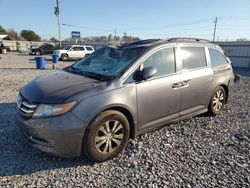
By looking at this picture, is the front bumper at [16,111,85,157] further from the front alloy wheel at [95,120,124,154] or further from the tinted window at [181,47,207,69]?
the tinted window at [181,47,207,69]

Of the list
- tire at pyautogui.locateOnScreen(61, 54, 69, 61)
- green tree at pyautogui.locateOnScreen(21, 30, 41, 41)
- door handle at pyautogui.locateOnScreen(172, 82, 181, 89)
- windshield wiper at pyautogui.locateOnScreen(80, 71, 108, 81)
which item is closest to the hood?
windshield wiper at pyautogui.locateOnScreen(80, 71, 108, 81)

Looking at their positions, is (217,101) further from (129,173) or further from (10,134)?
(10,134)

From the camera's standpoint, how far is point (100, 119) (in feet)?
11.1

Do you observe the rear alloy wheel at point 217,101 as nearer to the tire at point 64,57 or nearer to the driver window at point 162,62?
the driver window at point 162,62

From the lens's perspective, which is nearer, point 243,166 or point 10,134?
point 243,166

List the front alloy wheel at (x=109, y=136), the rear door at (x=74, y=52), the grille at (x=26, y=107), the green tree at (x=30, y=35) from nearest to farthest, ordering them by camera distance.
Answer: the grille at (x=26, y=107) < the front alloy wheel at (x=109, y=136) < the rear door at (x=74, y=52) < the green tree at (x=30, y=35)

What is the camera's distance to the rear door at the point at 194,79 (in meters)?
4.60

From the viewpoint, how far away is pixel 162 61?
4305mm

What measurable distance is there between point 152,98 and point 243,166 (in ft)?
5.54

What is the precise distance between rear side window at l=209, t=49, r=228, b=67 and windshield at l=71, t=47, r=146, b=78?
210cm

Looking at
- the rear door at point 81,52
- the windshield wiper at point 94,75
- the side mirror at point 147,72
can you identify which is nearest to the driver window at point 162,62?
the side mirror at point 147,72

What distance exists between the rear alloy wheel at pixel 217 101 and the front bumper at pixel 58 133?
348 centimetres

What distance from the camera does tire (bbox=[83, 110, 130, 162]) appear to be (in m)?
3.35

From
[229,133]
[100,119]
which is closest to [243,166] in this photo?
[229,133]
